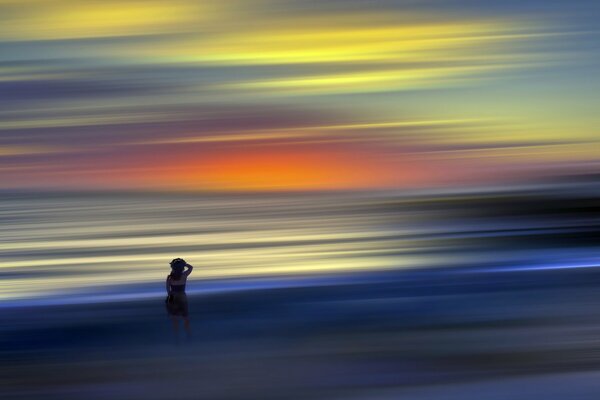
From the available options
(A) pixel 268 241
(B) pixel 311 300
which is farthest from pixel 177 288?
(A) pixel 268 241

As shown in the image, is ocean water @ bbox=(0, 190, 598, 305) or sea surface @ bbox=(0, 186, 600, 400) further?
ocean water @ bbox=(0, 190, 598, 305)

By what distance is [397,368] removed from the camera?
16.4 feet

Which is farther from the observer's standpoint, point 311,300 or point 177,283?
point 311,300

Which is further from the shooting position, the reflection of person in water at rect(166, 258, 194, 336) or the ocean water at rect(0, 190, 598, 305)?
the ocean water at rect(0, 190, 598, 305)

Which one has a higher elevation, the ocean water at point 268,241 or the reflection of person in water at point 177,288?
the ocean water at point 268,241

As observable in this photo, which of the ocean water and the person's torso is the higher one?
the ocean water

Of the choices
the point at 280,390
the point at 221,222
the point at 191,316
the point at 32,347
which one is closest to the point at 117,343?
the point at 32,347

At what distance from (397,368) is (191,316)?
2.86 metres

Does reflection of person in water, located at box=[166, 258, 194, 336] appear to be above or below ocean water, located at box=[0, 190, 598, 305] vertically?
below

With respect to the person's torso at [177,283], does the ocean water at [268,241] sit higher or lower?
higher

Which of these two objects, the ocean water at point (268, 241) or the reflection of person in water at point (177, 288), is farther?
the ocean water at point (268, 241)

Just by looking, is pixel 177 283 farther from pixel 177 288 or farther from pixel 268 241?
pixel 268 241

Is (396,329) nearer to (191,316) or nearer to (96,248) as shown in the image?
(191,316)

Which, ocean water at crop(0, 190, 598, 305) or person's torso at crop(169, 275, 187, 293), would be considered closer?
person's torso at crop(169, 275, 187, 293)
